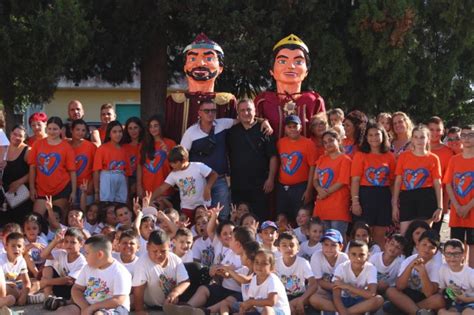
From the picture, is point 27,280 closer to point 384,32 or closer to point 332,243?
point 332,243

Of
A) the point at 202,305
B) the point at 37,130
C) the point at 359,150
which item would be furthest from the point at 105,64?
the point at 202,305

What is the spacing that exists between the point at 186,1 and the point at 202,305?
18.5 feet

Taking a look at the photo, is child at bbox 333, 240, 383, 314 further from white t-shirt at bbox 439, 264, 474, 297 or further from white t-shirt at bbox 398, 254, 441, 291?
white t-shirt at bbox 439, 264, 474, 297

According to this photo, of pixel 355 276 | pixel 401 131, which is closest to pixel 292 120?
pixel 401 131

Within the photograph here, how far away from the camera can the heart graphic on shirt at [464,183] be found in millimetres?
7328

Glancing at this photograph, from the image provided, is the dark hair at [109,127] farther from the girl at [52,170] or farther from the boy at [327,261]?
the boy at [327,261]

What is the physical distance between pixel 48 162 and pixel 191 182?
5.01ft

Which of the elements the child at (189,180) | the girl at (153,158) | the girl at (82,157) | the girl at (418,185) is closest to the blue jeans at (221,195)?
the child at (189,180)

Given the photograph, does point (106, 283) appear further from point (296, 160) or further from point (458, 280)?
point (296, 160)

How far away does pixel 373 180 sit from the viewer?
7.68m

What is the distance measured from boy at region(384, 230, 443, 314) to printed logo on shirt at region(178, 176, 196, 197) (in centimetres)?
226

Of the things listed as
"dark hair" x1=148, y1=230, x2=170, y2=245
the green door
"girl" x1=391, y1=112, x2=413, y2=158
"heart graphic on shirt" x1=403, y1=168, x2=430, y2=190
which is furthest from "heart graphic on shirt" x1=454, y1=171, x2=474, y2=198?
the green door

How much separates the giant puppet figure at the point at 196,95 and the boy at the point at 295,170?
880 mm

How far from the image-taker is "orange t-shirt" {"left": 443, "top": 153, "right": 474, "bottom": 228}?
7.33m
